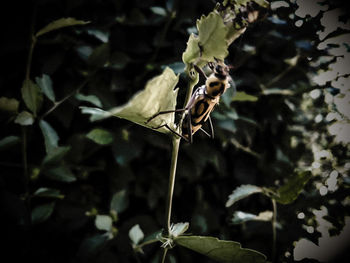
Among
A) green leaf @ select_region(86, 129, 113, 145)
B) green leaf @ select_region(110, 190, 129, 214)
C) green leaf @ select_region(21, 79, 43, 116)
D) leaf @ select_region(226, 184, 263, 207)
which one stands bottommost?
green leaf @ select_region(110, 190, 129, 214)

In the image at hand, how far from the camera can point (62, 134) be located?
37.5 inches

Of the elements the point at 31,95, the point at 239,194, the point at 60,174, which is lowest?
the point at 60,174

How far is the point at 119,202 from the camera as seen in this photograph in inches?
35.5

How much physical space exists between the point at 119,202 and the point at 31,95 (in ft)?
1.50

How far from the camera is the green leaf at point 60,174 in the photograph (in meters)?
0.76

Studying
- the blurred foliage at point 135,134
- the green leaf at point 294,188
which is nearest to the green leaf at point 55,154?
the blurred foliage at point 135,134

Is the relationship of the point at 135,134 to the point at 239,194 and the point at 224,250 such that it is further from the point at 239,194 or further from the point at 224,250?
the point at 224,250

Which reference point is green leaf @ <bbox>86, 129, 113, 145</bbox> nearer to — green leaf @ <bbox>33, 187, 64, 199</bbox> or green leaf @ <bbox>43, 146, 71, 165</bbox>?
green leaf @ <bbox>43, 146, 71, 165</bbox>

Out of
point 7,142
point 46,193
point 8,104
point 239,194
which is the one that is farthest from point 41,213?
point 239,194

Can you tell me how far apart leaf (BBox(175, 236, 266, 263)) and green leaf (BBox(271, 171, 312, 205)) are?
22cm

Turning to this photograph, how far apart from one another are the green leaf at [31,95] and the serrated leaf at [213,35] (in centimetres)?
53

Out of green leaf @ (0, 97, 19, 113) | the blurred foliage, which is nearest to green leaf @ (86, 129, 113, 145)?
the blurred foliage

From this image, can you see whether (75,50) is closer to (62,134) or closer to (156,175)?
(62,134)

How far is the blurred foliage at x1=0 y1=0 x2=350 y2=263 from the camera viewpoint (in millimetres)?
674
